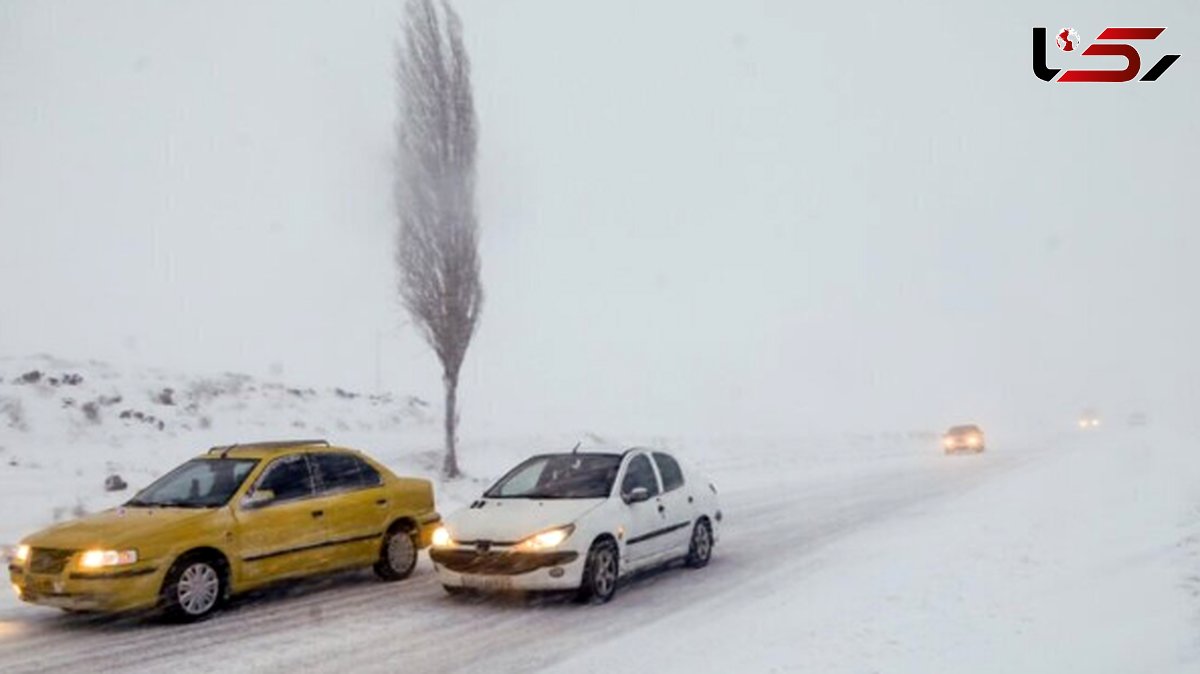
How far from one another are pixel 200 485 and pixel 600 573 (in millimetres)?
3968

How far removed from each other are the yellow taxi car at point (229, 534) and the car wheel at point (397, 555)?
11 mm

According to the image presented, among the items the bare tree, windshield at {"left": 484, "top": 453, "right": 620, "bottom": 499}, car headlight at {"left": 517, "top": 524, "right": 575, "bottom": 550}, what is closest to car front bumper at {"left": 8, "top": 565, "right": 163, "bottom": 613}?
car headlight at {"left": 517, "top": 524, "right": 575, "bottom": 550}

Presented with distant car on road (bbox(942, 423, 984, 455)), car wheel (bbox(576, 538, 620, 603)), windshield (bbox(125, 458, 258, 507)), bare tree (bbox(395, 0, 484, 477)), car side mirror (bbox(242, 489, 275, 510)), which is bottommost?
distant car on road (bbox(942, 423, 984, 455))

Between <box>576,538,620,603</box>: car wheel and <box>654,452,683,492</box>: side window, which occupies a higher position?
<box>654,452,683,492</box>: side window

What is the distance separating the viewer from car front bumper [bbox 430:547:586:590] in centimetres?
927

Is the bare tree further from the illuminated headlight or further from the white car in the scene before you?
the illuminated headlight

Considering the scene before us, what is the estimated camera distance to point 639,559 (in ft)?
34.4

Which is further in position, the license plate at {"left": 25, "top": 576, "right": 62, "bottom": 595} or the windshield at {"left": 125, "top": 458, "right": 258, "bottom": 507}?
the windshield at {"left": 125, "top": 458, "right": 258, "bottom": 507}

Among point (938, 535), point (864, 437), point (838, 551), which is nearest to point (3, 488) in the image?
point (838, 551)

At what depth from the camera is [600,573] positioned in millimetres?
9695

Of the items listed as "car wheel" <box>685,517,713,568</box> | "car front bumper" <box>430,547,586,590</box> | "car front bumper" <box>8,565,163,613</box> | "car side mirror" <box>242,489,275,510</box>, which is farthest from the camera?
"car wheel" <box>685,517,713,568</box>

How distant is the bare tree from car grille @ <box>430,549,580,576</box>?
46.0ft

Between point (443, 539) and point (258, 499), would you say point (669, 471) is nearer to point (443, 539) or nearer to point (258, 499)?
point (443, 539)

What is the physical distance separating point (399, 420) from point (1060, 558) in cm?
2507
